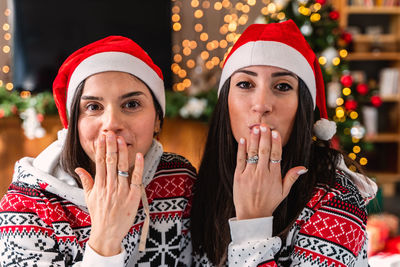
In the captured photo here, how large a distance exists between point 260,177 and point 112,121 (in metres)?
0.42

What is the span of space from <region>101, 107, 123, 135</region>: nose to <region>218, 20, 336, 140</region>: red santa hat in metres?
0.37

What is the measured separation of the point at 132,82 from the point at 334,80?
2.21 m

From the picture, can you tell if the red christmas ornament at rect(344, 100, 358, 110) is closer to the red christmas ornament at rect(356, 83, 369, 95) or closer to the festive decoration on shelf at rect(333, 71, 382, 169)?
the festive decoration on shelf at rect(333, 71, 382, 169)

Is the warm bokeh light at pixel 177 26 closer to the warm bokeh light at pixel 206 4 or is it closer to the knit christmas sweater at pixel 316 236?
the warm bokeh light at pixel 206 4

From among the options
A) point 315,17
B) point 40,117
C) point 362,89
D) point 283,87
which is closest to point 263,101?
point 283,87

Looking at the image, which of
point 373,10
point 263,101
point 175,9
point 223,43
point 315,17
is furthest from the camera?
point 373,10

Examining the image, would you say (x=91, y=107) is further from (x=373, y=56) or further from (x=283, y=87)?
(x=373, y=56)

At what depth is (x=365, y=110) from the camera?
15.3 ft

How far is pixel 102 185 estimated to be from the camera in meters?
1.05

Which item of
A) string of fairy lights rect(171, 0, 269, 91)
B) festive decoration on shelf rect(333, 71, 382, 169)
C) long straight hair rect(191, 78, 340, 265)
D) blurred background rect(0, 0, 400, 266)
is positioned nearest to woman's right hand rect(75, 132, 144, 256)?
long straight hair rect(191, 78, 340, 265)

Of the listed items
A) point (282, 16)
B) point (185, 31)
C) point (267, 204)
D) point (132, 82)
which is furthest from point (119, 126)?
point (185, 31)

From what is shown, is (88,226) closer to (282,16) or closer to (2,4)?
(282,16)

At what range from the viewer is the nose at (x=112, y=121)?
111 centimetres

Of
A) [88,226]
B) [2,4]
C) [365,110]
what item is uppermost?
[2,4]
